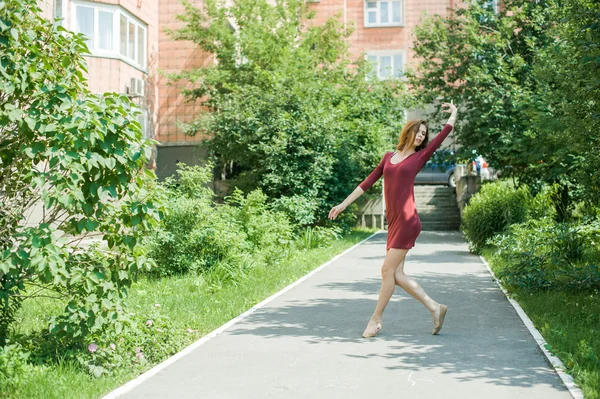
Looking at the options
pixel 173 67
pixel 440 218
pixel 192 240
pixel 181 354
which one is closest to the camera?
pixel 181 354

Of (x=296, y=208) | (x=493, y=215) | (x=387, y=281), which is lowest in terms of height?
(x=387, y=281)

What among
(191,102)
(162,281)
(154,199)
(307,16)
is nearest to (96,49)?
(191,102)

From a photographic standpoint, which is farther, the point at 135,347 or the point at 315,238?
the point at 315,238

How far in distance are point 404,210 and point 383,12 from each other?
35.8 metres

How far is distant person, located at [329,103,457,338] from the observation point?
729 centimetres

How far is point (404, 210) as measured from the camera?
Result: 7.29 meters

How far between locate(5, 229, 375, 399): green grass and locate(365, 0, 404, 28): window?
94.9ft

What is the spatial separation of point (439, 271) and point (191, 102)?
15.2 m

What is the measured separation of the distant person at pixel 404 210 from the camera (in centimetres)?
729

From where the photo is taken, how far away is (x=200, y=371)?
5.98m

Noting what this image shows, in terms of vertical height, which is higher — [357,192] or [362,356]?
[357,192]

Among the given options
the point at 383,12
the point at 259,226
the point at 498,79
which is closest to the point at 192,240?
the point at 259,226

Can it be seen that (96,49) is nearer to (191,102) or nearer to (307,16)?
(191,102)

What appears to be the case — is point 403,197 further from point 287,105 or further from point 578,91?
point 287,105
